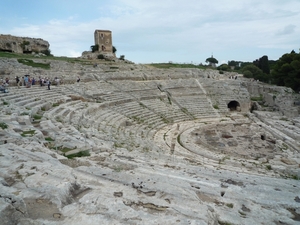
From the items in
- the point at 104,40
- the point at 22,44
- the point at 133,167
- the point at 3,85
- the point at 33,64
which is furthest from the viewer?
the point at 104,40

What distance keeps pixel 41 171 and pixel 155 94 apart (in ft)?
64.6

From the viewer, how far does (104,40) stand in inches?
1711

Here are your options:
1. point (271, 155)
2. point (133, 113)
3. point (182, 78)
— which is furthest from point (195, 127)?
point (182, 78)

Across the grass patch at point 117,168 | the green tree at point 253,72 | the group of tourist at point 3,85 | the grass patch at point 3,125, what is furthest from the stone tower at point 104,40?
the grass patch at point 117,168

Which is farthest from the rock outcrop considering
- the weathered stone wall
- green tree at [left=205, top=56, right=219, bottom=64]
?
green tree at [left=205, top=56, right=219, bottom=64]

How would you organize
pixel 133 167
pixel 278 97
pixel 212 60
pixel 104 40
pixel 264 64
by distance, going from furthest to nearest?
1. pixel 212 60
2. pixel 264 64
3. pixel 104 40
4. pixel 278 97
5. pixel 133 167

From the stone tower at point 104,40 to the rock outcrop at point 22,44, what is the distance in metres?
8.49

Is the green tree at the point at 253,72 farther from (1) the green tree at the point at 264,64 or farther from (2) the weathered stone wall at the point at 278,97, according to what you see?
(2) the weathered stone wall at the point at 278,97

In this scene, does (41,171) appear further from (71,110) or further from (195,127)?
(195,127)

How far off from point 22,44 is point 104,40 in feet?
44.9

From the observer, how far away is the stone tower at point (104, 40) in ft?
141

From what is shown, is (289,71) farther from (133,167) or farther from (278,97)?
(133,167)

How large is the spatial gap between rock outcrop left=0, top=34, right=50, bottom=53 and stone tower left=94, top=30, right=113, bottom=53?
849 cm

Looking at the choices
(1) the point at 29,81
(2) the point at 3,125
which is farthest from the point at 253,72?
(2) the point at 3,125
